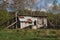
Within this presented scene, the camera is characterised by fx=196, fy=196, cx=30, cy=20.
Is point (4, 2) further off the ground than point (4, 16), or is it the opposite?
point (4, 2)

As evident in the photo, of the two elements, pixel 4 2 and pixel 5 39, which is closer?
pixel 5 39

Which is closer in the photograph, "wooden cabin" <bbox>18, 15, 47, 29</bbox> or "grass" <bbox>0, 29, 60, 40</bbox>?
"grass" <bbox>0, 29, 60, 40</bbox>

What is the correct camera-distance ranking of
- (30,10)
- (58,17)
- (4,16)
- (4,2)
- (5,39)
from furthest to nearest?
(30,10), (58,17), (4,16), (4,2), (5,39)

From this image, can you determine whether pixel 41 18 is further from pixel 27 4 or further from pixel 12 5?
pixel 27 4

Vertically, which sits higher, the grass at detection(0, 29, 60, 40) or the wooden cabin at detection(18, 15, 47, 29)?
the grass at detection(0, 29, 60, 40)

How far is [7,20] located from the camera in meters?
33.1

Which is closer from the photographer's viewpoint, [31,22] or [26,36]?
[26,36]

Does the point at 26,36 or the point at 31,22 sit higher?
the point at 26,36

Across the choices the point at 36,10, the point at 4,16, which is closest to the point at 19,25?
the point at 4,16

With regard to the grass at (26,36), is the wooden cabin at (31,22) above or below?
below

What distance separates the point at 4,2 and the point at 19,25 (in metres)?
4.34

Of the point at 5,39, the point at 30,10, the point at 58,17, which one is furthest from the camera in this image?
the point at 30,10

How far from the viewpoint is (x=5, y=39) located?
11859mm

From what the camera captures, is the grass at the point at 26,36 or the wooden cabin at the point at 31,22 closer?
the grass at the point at 26,36
